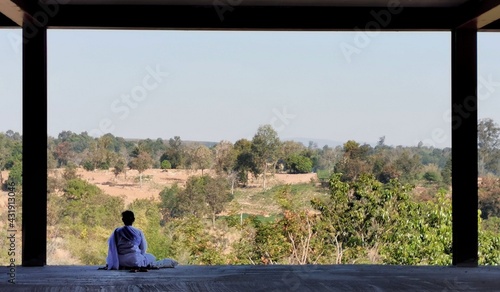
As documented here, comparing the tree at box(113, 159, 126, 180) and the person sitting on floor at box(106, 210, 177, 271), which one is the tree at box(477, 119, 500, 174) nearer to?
the tree at box(113, 159, 126, 180)

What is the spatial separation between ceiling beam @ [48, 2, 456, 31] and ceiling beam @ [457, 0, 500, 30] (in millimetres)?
197

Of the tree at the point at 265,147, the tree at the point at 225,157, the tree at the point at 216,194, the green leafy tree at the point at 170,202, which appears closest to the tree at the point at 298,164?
the tree at the point at 265,147

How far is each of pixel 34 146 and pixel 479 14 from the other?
3.92 m

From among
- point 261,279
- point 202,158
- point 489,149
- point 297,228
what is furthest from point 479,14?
point 489,149

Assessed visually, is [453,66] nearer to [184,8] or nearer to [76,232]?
[184,8]

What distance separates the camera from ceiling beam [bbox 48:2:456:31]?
299 inches

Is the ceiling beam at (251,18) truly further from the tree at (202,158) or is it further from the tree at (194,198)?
the tree at (202,158)

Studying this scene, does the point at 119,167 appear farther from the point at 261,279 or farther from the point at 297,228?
the point at 261,279

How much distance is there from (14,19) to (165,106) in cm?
1668

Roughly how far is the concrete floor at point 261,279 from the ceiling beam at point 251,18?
2.12 metres

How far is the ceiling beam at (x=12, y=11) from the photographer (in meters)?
6.67

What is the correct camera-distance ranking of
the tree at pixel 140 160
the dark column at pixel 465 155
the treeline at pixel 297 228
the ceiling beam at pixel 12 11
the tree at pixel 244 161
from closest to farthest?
the ceiling beam at pixel 12 11 < the dark column at pixel 465 155 < the treeline at pixel 297 228 < the tree at pixel 244 161 < the tree at pixel 140 160

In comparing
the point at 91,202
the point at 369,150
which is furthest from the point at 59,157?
the point at 369,150

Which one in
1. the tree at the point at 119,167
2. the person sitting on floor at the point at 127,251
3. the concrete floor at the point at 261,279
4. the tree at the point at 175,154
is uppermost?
the tree at the point at 175,154
